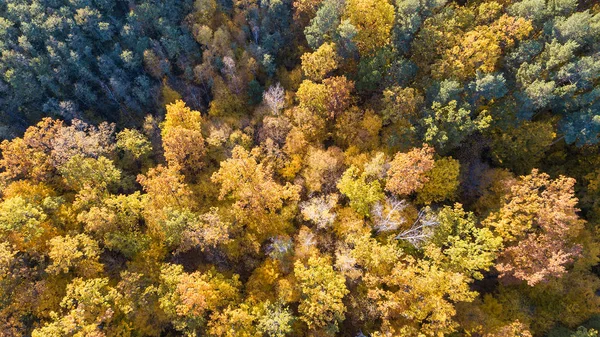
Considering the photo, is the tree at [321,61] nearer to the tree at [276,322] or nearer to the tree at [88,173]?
the tree at [88,173]

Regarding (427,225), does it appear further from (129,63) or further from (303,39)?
(129,63)

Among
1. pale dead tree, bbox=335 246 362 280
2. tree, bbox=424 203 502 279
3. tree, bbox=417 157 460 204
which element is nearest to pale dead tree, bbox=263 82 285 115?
pale dead tree, bbox=335 246 362 280

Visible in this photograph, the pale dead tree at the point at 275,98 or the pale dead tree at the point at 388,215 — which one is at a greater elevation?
the pale dead tree at the point at 275,98

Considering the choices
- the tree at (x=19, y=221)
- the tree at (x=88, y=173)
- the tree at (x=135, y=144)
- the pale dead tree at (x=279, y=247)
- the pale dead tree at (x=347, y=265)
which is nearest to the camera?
the pale dead tree at (x=347, y=265)

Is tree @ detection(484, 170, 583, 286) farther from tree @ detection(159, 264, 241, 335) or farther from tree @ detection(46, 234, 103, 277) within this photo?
tree @ detection(46, 234, 103, 277)

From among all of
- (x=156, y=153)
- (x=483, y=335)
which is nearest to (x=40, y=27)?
(x=156, y=153)

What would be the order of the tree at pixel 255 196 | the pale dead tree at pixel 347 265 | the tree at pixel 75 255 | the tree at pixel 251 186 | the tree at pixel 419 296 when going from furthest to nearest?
the tree at pixel 255 196
the tree at pixel 251 186
the tree at pixel 75 255
the pale dead tree at pixel 347 265
the tree at pixel 419 296

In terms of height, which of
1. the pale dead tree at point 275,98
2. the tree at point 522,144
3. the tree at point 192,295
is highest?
the pale dead tree at point 275,98

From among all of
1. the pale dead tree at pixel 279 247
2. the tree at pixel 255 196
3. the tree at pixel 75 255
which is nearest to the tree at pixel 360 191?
the tree at pixel 255 196
